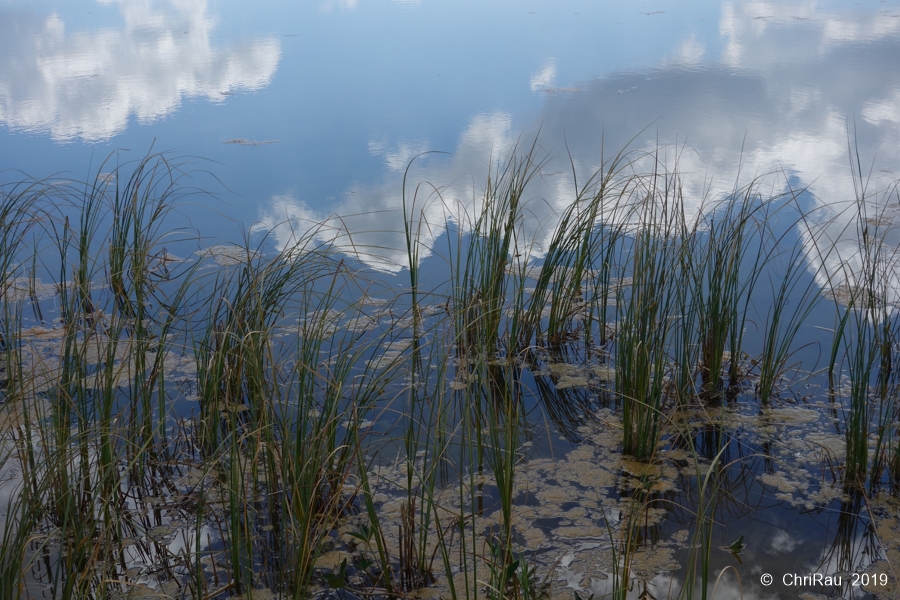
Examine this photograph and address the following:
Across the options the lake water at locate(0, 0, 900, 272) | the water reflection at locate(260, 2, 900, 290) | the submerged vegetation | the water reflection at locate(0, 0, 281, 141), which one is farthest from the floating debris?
the submerged vegetation

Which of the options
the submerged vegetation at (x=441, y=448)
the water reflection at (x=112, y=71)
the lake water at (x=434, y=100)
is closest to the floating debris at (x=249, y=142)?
the lake water at (x=434, y=100)

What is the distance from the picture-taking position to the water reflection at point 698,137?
14.9 feet

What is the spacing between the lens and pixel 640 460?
2.45 m

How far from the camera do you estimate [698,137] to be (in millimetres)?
5875

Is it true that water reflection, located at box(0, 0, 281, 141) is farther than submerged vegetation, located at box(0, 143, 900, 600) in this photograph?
Yes

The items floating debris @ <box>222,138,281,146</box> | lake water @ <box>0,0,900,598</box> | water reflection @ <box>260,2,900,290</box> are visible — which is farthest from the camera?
floating debris @ <box>222,138,281,146</box>

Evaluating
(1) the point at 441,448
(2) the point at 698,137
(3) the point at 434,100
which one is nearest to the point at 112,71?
(3) the point at 434,100

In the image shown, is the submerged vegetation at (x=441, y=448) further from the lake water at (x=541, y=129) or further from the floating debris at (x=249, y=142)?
the floating debris at (x=249, y=142)

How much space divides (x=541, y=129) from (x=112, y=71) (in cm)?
498

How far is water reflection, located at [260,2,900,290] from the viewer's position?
14.9 feet

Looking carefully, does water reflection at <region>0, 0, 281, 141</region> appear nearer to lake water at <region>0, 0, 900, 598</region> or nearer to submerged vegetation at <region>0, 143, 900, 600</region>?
lake water at <region>0, 0, 900, 598</region>

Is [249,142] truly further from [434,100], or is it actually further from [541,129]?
[541,129]

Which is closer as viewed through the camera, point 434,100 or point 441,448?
point 441,448

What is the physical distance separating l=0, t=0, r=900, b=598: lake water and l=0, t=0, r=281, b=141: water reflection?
0.04 m
